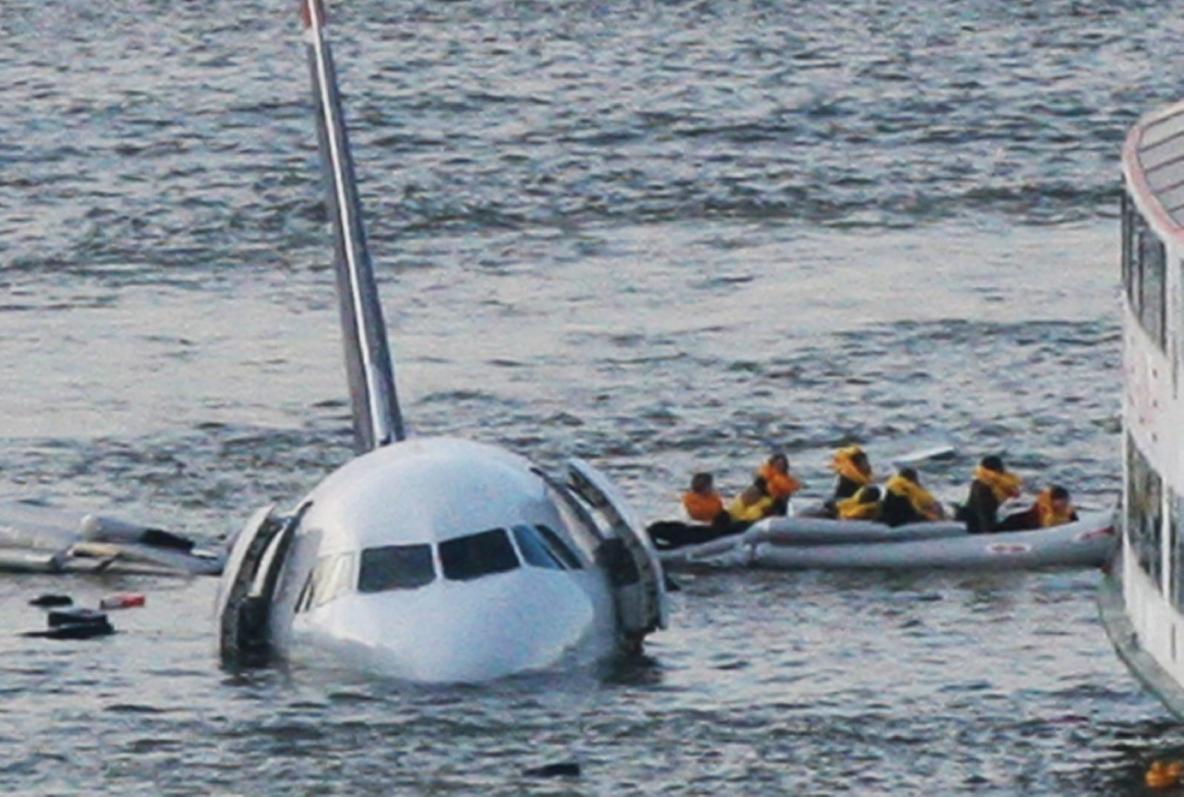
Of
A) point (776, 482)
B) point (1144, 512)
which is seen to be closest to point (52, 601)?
point (776, 482)

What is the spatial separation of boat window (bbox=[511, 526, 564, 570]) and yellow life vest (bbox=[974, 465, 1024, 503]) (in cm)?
1243

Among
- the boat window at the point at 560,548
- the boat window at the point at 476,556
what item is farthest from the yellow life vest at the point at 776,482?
the boat window at the point at 476,556

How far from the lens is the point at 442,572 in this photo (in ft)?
191

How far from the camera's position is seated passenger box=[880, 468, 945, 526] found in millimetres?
68938

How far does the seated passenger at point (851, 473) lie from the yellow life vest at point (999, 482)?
1887 mm

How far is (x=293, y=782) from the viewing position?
180 ft

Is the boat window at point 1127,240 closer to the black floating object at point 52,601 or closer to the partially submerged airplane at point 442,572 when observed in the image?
the partially submerged airplane at point 442,572

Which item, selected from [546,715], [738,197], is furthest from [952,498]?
[738,197]

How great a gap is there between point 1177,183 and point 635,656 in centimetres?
1520

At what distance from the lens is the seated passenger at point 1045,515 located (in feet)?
223

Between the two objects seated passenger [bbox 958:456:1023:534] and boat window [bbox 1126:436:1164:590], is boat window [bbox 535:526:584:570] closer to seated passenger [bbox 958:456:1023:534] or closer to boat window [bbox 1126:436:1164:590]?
boat window [bbox 1126:436:1164:590]

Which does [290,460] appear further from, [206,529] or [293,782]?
[293,782]

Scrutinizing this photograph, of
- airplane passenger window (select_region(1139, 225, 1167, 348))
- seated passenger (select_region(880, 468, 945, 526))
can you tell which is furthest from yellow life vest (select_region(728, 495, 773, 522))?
airplane passenger window (select_region(1139, 225, 1167, 348))

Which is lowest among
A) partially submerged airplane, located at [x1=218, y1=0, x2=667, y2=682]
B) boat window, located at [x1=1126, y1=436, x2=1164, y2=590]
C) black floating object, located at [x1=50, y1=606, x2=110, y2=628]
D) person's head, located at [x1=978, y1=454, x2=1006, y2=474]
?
black floating object, located at [x1=50, y1=606, x2=110, y2=628]
